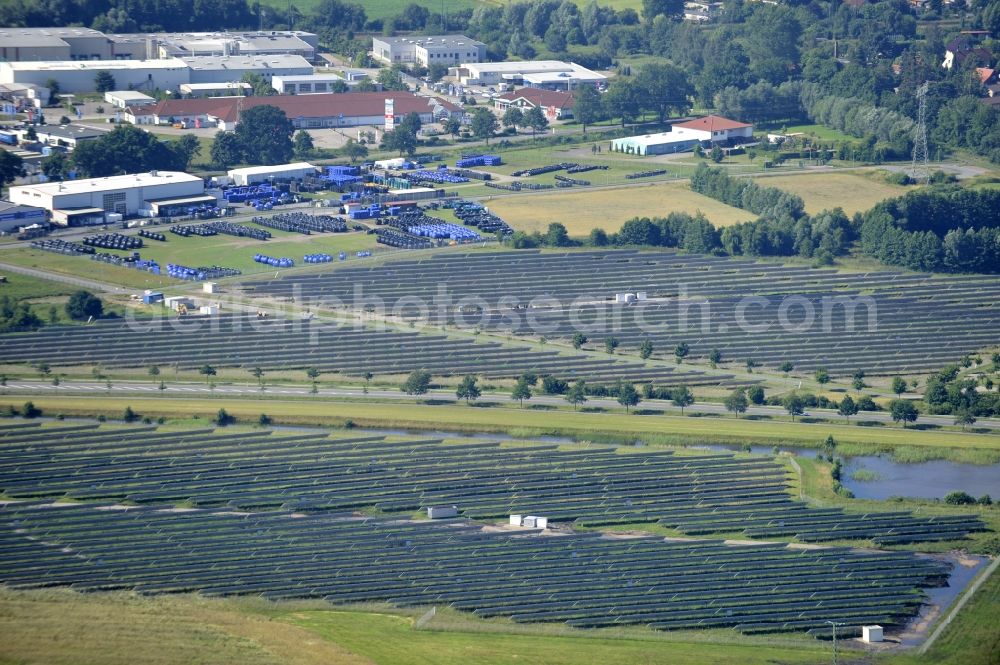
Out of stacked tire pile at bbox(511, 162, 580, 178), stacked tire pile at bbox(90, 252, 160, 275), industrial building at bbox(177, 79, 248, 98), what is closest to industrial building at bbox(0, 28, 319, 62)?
industrial building at bbox(177, 79, 248, 98)

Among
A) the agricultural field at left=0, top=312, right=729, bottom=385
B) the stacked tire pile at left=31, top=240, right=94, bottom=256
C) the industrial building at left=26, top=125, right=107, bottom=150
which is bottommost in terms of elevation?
the agricultural field at left=0, top=312, right=729, bottom=385

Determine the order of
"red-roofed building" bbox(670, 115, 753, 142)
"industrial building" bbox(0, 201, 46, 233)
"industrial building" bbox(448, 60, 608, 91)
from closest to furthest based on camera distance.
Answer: "industrial building" bbox(0, 201, 46, 233) < "red-roofed building" bbox(670, 115, 753, 142) < "industrial building" bbox(448, 60, 608, 91)

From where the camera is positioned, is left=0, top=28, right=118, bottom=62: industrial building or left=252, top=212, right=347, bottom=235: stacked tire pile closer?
left=252, top=212, right=347, bottom=235: stacked tire pile

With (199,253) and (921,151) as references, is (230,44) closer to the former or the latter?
(199,253)

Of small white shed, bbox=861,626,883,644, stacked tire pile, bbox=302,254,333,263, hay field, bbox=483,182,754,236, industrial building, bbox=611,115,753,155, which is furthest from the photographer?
industrial building, bbox=611,115,753,155

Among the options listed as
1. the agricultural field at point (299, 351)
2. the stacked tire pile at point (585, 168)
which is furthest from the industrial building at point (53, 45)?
the agricultural field at point (299, 351)

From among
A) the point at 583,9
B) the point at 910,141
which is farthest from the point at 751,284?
the point at 583,9

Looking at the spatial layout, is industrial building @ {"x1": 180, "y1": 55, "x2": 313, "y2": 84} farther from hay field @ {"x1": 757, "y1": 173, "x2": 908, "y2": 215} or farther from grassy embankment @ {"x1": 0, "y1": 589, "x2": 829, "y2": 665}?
grassy embankment @ {"x1": 0, "y1": 589, "x2": 829, "y2": 665}

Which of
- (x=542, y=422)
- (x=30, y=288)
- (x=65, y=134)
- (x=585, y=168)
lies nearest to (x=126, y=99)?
(x=65, y=134)
